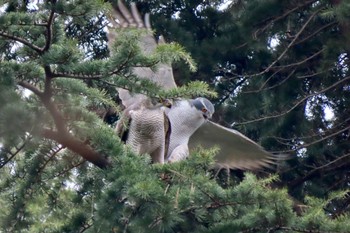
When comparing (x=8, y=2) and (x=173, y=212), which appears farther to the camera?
(x=173, y=212)

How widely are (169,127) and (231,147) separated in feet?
4.10

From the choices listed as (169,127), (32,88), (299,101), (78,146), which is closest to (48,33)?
(32,88)

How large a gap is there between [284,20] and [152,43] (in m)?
2.23

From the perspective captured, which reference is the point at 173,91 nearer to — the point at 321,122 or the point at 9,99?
the point at 9,99

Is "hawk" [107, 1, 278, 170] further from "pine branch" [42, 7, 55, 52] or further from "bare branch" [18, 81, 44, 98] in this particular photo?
"pine branch" [42, 7, 55, 52]

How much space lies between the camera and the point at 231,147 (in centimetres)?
941

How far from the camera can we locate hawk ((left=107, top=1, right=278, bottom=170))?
7.92 m

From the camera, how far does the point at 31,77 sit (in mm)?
5801

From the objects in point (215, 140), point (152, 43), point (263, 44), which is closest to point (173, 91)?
point (152, 43)

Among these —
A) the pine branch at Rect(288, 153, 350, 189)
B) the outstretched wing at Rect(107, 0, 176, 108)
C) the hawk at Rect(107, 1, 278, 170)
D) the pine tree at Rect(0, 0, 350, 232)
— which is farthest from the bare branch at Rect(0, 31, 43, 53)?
the pine branch at Rect(288, 153, 350, 189)

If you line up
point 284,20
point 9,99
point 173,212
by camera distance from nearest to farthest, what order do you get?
point 9,99 → point 173,212 → point 284,20

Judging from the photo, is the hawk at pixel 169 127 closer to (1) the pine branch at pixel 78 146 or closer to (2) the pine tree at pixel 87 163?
(2) the pine tree at pixel 87 163

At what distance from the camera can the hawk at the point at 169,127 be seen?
7.92m

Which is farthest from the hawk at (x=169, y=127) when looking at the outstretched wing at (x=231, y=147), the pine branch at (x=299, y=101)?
the pine branch at (x=299, y=101)
